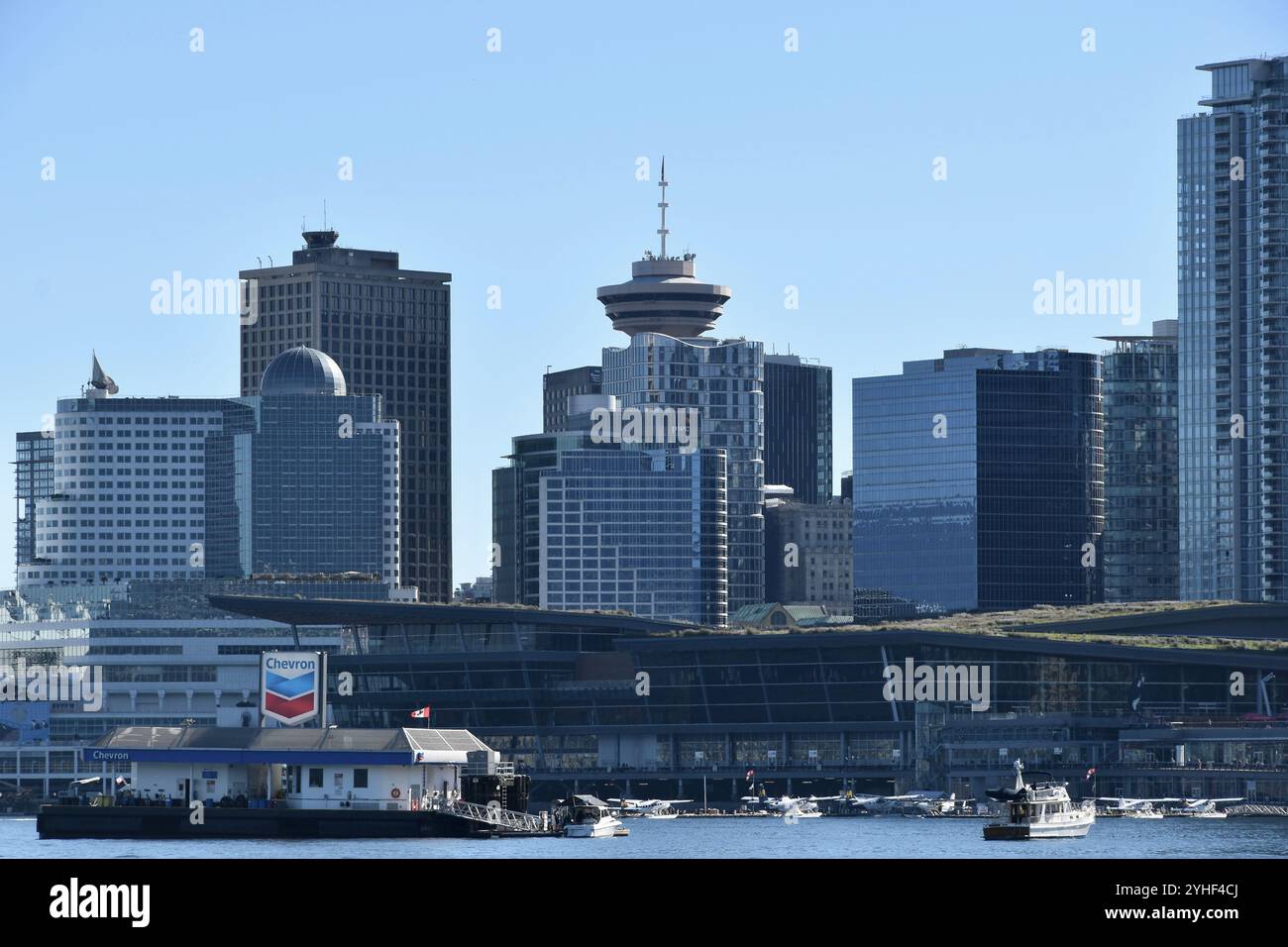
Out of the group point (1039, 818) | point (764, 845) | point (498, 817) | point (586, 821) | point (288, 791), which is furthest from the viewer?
point (586, 821)

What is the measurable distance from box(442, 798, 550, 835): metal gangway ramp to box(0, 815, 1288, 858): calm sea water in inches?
119

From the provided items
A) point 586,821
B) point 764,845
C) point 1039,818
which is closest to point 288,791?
point 586,821

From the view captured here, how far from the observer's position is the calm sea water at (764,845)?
117 m

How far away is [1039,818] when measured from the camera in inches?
5531

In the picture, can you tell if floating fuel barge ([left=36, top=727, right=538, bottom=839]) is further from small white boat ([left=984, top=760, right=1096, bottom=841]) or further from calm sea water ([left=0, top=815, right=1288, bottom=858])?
small white boat ([left=984, top=760, right=1096, bottom=841])

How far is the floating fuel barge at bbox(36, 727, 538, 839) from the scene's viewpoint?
433ft

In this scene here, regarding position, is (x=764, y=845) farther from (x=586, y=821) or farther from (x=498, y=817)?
(x=498, y=817)

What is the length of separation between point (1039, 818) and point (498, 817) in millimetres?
29767

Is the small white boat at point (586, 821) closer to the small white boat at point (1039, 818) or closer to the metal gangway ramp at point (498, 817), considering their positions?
the metal gangway ramp at point (498, 817)

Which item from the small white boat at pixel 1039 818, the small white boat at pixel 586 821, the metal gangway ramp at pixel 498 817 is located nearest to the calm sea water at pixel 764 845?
the small white boat at pixel 1039 818

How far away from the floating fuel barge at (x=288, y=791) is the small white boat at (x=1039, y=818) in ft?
81.9

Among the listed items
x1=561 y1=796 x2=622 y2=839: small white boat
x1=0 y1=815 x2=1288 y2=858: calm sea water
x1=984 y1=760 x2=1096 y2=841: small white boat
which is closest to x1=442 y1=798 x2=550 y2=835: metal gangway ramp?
x1=561 y1=796 x2=622 y2=839: small white boat
